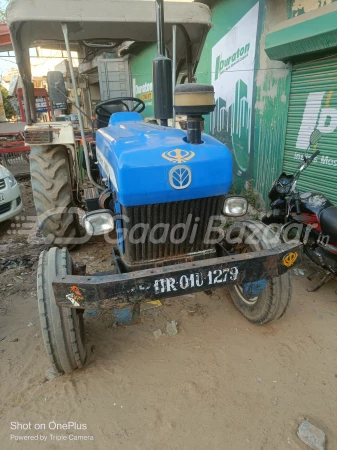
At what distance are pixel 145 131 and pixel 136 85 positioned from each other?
30.6ft

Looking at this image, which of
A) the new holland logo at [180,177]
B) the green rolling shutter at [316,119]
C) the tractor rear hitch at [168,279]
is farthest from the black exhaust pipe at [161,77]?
the green rolling shutter at [316,119]

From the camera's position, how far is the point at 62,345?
86.4 inches

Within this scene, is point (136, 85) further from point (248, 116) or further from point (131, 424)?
point (131, 424)

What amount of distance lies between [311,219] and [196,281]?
1.93m

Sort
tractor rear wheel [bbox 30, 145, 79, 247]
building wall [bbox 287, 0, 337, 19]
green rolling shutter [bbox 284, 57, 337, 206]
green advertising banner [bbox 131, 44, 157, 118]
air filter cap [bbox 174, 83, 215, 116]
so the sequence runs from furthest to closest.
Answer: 1. green advertising banner [bbox 131, 44, 157, 118]
2. green rolling shutter [bbox 284, 57, 337, 206]
3. building wall [bbox 287, 0, 337, 19]
4. tractor rear wheel [bbox 30, 145, 79, 247]
5. air filter cap [bbox 174, 83, 215, 116]

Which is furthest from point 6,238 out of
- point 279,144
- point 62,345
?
point 279,144

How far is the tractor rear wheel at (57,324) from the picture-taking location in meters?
2.16

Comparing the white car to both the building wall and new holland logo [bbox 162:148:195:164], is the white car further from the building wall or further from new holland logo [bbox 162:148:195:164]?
the building wall

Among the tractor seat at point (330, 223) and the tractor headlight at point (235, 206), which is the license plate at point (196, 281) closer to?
the tractor headlight at point (235, 206)

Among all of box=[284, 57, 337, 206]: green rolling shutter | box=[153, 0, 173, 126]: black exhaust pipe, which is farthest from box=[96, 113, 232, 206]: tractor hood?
box=[284, 57, 337, 206]: green rolling shutter

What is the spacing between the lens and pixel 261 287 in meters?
2.68

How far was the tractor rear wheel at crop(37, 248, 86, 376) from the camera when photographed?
216 cm

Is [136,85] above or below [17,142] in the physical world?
above

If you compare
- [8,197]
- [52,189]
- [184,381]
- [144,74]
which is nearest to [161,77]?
[52,189]
